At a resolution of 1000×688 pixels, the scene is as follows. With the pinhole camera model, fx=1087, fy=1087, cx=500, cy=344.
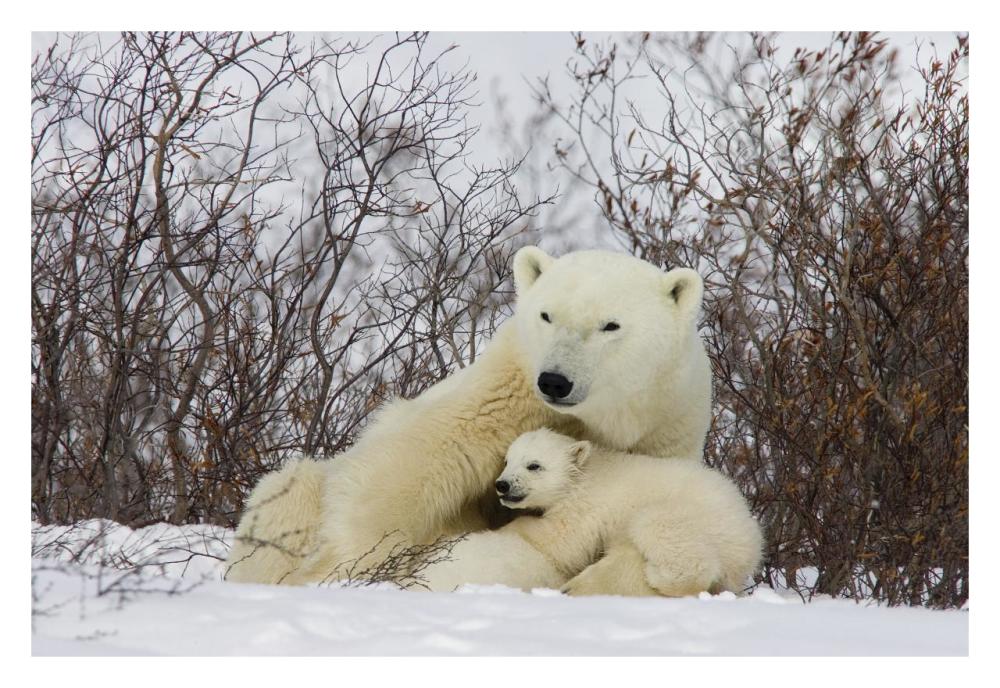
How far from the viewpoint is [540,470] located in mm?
3674

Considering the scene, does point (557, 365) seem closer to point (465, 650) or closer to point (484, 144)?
point (465, 650)

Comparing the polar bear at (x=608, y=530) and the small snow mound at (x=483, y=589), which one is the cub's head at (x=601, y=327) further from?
the small snow mound at (x=483, y=589)

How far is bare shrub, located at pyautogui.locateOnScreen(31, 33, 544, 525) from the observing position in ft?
16.2

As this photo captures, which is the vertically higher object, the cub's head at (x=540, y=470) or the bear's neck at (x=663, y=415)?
the bear's neck at (x=663, y=415)

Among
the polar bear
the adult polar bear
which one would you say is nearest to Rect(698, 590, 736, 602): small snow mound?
the polar bear

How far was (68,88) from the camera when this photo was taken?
4855 mm

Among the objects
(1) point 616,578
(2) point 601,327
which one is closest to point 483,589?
(1) point 616,578

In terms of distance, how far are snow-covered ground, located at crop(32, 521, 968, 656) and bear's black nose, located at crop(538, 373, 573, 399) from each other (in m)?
0.79

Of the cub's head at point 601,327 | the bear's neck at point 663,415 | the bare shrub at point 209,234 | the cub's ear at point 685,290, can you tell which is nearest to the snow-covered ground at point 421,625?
the cub's head at point 601,327

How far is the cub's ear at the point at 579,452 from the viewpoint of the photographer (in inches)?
147

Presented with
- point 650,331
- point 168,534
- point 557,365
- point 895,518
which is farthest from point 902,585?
point 168,534

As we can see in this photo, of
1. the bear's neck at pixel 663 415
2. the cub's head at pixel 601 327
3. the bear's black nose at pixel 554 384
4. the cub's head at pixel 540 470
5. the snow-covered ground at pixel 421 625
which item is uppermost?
the cub's head at pixel 601 327

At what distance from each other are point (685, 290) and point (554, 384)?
2.25 ft

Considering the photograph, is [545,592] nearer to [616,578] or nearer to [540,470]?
[616,578]
